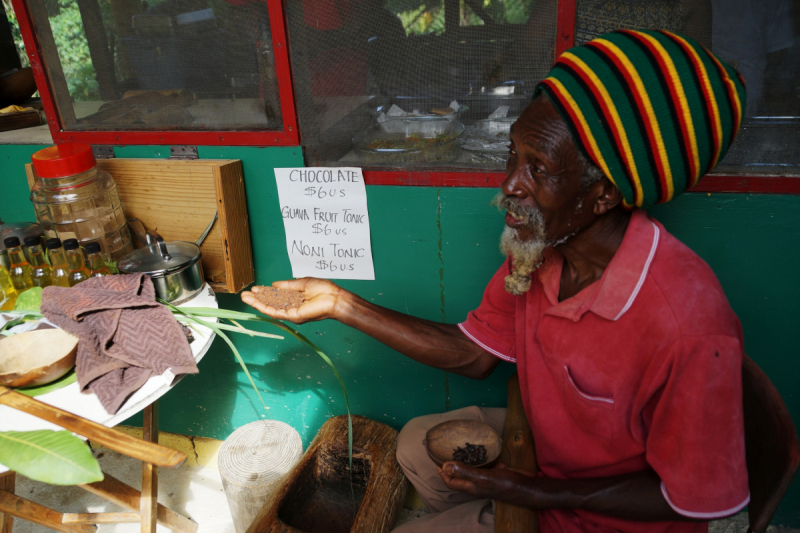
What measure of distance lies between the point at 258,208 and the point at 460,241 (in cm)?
81

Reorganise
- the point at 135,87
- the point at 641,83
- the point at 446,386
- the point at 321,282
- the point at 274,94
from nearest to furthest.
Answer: the point at 641,83 → the point at 321,282 → the point at 274,94 → the point at 135,87 → the point at 446,386

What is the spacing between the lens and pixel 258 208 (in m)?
2.01

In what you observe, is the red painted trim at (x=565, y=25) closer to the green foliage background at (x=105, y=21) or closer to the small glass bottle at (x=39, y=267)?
the green foliage background at (x=105, y=21)

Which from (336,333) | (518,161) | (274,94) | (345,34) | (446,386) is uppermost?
(345,34)

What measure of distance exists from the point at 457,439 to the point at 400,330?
0.43 metres

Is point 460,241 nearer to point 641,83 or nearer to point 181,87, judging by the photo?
point 641,83

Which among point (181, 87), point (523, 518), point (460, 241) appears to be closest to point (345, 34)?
point (181, 87)

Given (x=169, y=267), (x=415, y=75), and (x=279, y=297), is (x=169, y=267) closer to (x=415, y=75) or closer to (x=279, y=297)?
(x=279, y=297)

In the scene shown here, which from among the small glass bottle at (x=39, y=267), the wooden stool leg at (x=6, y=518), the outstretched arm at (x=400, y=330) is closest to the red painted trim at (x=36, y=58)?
the small glass bottle at (x=39, y=267)

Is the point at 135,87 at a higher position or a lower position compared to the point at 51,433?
higher

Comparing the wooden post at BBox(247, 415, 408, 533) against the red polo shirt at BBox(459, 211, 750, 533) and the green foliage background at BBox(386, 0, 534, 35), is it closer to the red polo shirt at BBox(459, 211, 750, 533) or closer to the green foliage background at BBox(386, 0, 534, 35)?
the red polo shirt at BBox(459, 211, 750, 533)

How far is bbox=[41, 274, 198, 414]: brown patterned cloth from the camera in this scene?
1.33 metres

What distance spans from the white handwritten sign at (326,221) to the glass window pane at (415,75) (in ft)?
0.26

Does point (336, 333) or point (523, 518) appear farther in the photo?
point (336, 333)
